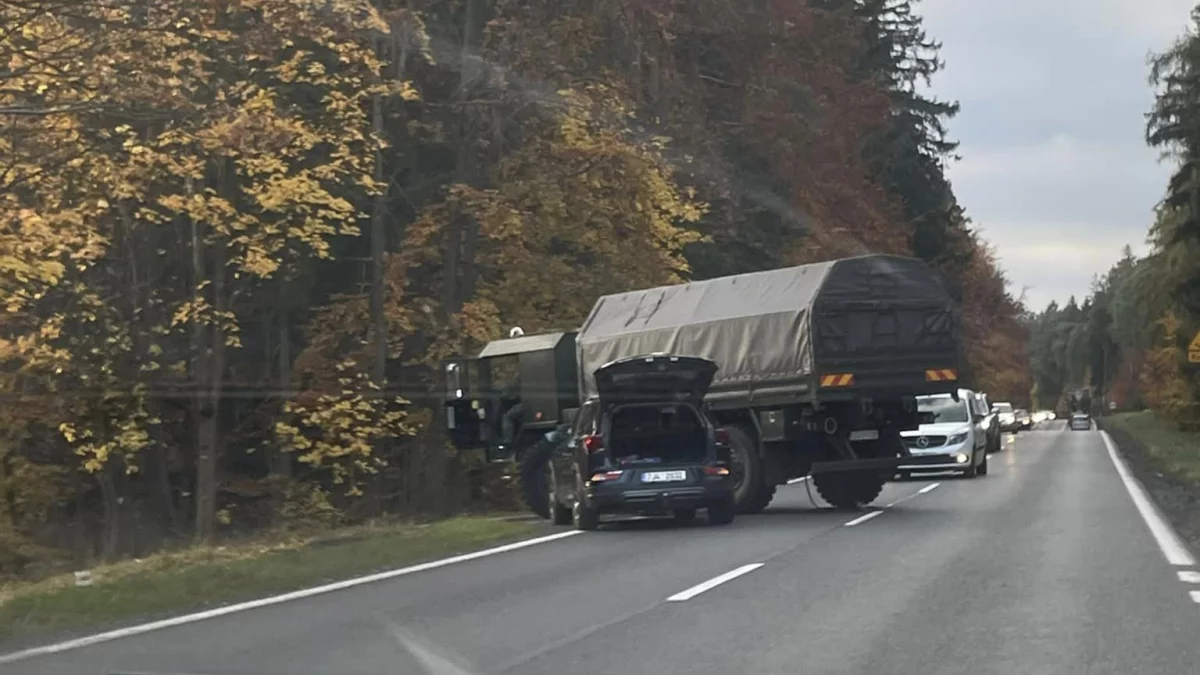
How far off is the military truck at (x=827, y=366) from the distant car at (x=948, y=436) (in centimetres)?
945

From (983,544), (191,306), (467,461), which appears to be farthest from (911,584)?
(467,461)

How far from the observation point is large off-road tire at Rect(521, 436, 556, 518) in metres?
25.0

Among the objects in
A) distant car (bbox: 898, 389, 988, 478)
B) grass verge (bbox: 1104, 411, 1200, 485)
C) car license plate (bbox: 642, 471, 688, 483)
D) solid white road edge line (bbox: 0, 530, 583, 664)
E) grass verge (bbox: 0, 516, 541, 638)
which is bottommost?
solid white road edge line (bbox: 0, 530, 583, 664)

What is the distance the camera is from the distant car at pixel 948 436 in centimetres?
3438

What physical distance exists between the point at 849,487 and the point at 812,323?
118 inches

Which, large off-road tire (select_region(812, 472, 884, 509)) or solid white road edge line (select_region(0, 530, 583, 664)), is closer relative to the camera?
solid white road edge line (select_region(0, 530, 583, 664))

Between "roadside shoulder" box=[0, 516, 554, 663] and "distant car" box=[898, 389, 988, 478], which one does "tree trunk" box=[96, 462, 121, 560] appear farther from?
"distant car" box=[898, 389, 988, 478]

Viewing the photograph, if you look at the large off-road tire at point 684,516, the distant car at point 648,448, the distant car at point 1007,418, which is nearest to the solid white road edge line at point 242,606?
the distant car at point 648,448

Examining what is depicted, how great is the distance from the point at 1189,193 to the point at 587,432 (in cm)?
3446

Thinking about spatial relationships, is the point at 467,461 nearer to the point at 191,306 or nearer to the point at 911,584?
the point at 191,306

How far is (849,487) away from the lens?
24.9m

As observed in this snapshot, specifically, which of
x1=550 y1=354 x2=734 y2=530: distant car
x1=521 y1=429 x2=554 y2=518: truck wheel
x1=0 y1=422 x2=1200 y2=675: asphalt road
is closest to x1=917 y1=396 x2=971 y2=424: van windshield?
x1=521 y1=429 x2=554 y2=518: truck wheel

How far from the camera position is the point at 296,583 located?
14867 millimetres

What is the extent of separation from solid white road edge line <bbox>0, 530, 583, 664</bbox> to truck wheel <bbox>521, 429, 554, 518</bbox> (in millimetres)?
5366
